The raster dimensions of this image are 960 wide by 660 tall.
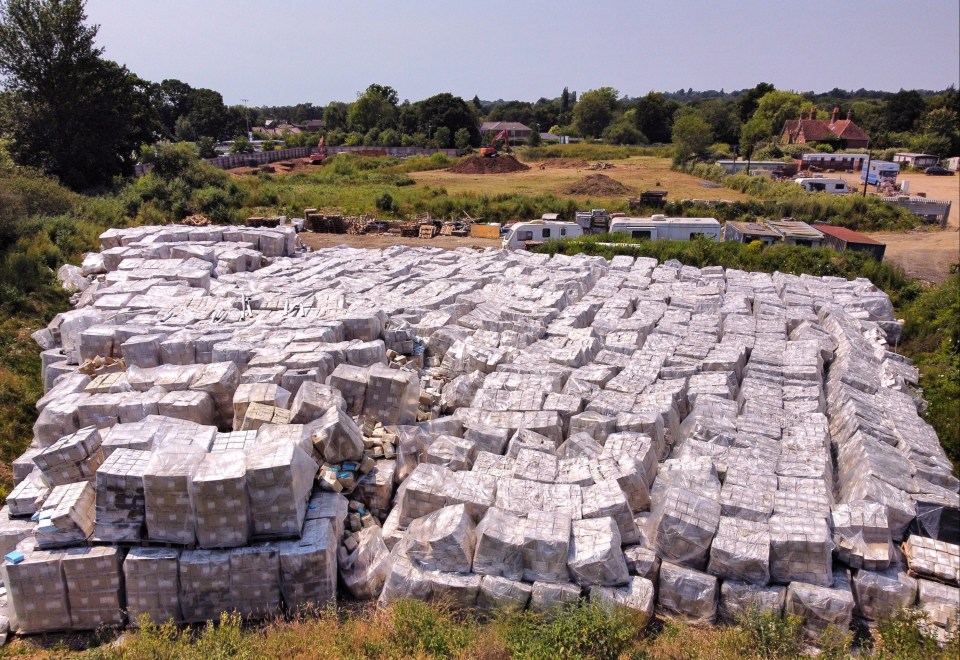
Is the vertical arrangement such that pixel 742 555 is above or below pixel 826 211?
below

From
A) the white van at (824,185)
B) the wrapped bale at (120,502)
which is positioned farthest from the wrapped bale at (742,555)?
the white van at (824,185)

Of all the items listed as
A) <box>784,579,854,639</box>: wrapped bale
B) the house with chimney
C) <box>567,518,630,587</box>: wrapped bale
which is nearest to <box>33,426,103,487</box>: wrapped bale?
<box>567,518,630,587</box>: wrapped bale

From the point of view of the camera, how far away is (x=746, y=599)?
6391mm

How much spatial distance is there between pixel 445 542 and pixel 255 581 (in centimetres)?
A: 205

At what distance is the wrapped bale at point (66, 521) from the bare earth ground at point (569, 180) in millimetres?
32316

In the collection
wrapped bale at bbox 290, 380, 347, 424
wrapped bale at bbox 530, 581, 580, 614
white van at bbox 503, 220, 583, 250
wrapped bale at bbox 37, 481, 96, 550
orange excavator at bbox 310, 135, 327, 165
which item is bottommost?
wrapped bale at bbox 530, 581, 580, 614

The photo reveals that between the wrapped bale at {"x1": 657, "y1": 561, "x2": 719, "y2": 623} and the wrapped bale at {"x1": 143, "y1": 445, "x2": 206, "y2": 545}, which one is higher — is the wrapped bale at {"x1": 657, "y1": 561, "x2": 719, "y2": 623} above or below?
below

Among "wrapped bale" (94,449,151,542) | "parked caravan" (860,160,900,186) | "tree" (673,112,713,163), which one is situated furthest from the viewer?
"tree" (673,112,713,163)

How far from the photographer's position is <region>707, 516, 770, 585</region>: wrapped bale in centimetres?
645

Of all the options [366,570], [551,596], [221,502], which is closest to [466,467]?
[366,570]

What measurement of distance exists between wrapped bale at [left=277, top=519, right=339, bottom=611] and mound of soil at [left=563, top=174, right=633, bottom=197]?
34.1 metres

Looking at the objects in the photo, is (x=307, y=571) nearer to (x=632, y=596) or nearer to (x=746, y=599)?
(x=632, y=596)

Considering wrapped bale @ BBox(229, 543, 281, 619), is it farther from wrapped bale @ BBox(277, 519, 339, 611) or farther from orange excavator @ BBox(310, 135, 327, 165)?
orange excavator @ BBox(310, 135, 327, 165)

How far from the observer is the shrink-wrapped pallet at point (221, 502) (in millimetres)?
6297
